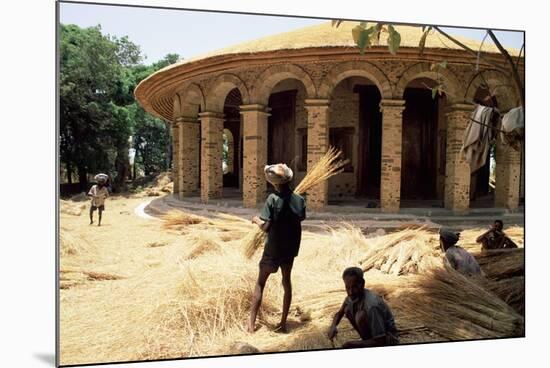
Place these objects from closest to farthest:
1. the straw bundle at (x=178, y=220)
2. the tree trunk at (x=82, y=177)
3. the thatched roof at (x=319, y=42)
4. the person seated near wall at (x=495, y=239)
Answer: the tree trunk at (x=82, y=177)
the person seated near wall at (x=495, y=239)
the straw bundle at (x=178, y=220)
the thatched roof at (x=319, y=42)

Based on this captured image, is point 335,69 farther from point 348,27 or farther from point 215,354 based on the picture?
point 215,354

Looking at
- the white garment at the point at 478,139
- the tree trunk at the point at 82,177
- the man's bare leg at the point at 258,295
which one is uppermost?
the white garment at the point at 478,139

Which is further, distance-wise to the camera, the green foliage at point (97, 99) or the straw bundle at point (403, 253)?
the straw bundle at point (403, 253)

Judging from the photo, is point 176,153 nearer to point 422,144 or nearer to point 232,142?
point 232,142

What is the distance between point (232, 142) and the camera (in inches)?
584

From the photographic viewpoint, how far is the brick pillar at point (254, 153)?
8.68m

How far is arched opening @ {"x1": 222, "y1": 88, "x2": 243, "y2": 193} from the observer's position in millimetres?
13500

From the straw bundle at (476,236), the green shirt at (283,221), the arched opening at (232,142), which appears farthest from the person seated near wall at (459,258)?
the arched opening at (232,142)

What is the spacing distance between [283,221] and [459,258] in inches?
93.9

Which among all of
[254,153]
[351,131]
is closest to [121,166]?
[254,153]

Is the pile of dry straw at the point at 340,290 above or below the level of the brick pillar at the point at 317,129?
below

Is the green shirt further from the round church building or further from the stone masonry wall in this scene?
the stone masonry wall

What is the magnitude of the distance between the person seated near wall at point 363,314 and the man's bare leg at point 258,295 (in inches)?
31.9

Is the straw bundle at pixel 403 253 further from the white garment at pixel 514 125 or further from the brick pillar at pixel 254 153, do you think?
the brick pillar at pixel 254 153
